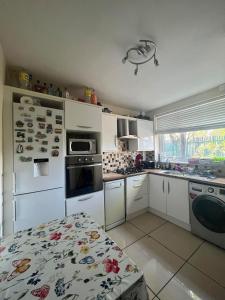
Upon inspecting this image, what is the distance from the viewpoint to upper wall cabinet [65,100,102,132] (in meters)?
1.81

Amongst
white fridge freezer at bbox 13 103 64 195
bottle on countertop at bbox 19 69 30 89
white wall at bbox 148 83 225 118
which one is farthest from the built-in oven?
white wall at bbox 148 83 225 118

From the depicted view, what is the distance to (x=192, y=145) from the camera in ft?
8.82

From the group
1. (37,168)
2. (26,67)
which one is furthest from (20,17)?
(37,168)

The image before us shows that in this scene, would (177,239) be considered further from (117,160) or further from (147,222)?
(117,160)

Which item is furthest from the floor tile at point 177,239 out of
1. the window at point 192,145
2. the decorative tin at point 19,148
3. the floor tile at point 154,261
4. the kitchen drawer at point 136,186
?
the decorative tin at point 19,148

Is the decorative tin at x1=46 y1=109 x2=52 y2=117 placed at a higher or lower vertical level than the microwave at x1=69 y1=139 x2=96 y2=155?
higher

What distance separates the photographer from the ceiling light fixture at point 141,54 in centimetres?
128

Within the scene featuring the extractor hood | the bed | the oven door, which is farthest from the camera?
the extractor hood

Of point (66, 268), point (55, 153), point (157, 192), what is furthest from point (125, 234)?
point (66, 268)

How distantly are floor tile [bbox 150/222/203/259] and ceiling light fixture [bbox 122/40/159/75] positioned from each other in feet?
7.14

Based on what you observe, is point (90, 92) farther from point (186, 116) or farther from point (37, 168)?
point (186, 116)

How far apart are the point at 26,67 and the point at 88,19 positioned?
3.19 feet

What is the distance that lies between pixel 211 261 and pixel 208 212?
54 centimetres

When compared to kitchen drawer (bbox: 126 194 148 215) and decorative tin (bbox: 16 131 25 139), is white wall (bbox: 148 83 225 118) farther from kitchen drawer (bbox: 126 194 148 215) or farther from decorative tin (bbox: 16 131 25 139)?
decorative tin (bbox: 16 131 25 139)
